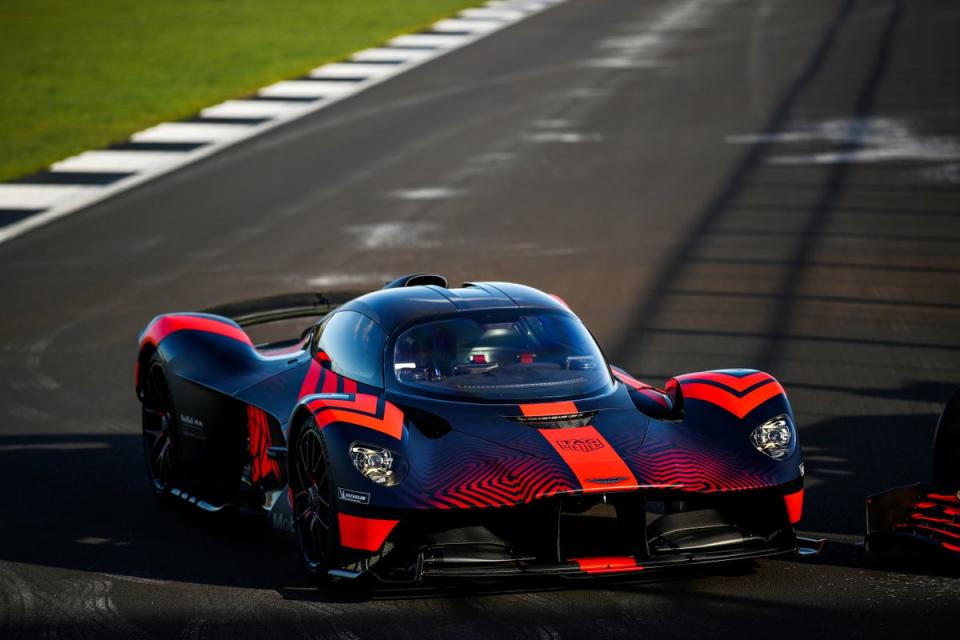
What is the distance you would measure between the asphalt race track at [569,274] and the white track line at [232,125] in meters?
0.63

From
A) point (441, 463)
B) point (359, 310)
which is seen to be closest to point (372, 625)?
point (441, 463)

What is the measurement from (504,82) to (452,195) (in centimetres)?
1040

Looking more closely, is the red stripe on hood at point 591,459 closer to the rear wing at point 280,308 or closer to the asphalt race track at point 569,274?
the asphalt race track at point 569,274

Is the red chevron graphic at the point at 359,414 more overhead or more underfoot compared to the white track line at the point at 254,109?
more overhead

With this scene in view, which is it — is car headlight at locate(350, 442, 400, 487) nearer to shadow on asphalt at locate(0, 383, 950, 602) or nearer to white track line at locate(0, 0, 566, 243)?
shadow on asphalt at locate(0, 383, 950, 602)

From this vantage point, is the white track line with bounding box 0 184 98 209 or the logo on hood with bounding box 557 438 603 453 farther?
the white track line with bounding box 0 184 98 209

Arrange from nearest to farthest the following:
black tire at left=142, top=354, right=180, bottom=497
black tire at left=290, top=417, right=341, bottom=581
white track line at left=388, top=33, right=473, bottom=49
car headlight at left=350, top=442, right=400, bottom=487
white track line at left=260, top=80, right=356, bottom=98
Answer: car headlight at left=350, top=442, right=400, bottom=487 < black tire at left=290, top=417, right=341, bottom=581 < black tire at left=142, top=354, right=180, bottom=497 < white track line at left=260, top=80, right=356, bottom=98 < white track line at left=388, top=33, right=473, bottom=49

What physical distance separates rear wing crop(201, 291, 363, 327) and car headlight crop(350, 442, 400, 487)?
3.12 m

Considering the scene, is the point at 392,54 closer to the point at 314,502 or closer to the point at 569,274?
the point at 569,274

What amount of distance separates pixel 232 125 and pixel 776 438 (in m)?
19.4

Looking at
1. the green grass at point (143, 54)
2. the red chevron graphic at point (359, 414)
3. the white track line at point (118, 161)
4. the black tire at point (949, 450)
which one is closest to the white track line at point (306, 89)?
the green grass at point (143, 54)

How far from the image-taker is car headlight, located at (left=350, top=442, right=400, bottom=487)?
23.4 ft

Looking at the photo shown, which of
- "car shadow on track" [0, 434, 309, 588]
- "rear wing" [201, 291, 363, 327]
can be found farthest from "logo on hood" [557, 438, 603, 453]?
"rear wing" [201, 291, 363, 327]

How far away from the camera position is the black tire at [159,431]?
932 centimetres
